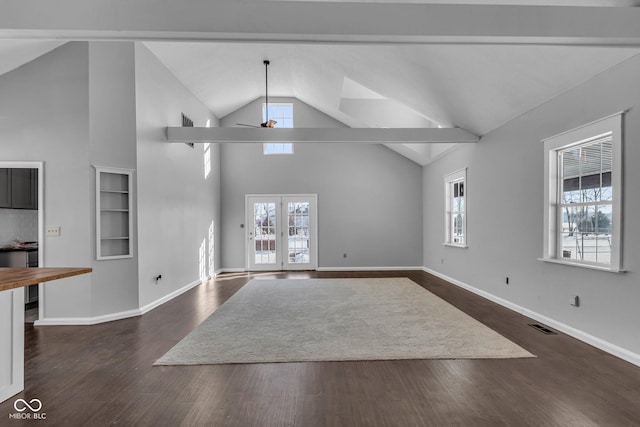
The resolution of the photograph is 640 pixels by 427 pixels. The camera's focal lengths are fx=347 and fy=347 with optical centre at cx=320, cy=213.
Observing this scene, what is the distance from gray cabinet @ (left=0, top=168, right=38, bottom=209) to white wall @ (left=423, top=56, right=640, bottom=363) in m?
6.95

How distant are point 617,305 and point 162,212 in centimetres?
560

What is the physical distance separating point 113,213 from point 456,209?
5.86m

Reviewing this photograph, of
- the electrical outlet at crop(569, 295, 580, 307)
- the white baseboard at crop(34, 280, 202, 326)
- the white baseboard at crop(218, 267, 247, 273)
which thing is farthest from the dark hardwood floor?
the white baseboard at crop(218, 267, 247, 273)

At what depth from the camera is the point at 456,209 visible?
6.84 m

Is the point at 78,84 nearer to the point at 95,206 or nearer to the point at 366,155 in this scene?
the point at 95,206

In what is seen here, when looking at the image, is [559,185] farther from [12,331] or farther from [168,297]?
A: [168,297]

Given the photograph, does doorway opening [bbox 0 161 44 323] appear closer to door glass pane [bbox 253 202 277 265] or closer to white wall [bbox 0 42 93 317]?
white wall [bbox 0 42 93 317]

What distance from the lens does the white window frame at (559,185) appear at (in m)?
3.04

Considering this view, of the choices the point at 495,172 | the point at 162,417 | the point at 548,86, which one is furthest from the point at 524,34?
the point at 162,417

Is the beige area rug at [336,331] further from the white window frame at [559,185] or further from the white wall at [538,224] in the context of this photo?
the white window frame at [559,185]

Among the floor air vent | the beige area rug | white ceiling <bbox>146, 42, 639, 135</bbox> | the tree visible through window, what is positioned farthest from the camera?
the floor air vent

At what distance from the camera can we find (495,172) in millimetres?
5164

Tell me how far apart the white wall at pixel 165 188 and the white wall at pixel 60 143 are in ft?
2.16

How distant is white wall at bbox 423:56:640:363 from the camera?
297 cm
